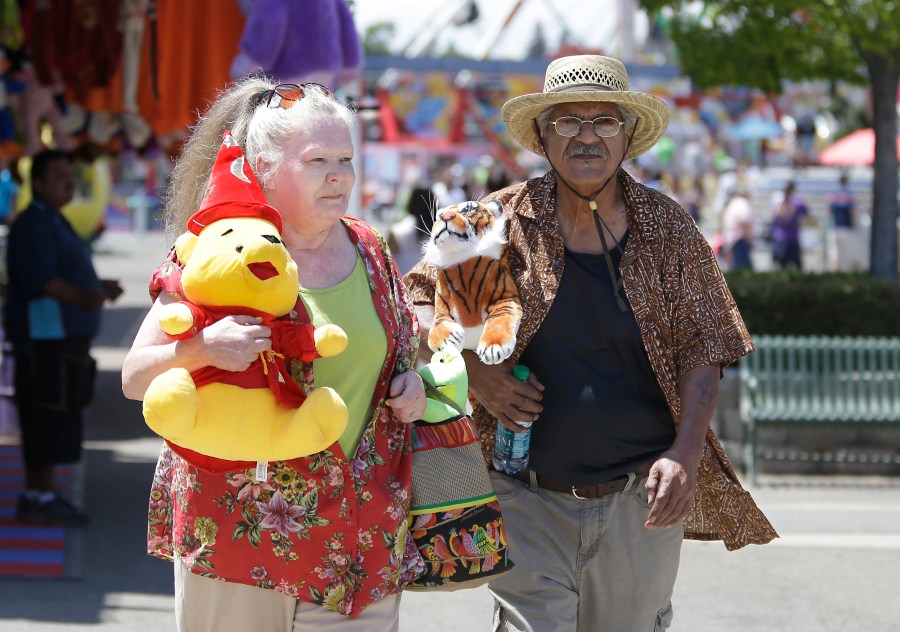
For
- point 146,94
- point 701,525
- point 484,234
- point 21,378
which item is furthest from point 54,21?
point 701,525

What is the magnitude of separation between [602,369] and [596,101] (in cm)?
70

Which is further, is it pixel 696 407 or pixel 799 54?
pixel 799 54

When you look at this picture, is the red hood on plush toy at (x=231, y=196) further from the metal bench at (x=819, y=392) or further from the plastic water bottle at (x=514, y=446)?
the metal bench at (x=819, y=392)

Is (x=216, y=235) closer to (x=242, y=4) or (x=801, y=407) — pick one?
A: (x=242, y=4)

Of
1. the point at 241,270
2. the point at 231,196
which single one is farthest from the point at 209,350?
the point at 231,196

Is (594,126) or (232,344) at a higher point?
(594,126)

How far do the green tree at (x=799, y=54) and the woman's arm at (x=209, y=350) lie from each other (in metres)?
7.79

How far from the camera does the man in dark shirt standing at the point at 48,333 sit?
268 inches

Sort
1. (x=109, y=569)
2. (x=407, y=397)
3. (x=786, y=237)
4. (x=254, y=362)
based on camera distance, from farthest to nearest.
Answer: (x=786, y=237)
(x=109, y=569)
(x=407, y=397)
(x=254, y=362)

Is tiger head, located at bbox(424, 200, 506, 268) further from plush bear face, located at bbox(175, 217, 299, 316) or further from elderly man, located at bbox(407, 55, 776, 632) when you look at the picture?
plush bear face, located at bbox(175, 217, 299, 316)

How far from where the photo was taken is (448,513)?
3045 millimetres

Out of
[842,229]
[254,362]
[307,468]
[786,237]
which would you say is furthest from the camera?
[842,229]

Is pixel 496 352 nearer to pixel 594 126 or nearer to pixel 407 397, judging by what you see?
pixel 407 397

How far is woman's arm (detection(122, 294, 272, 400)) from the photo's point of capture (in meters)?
2.57
